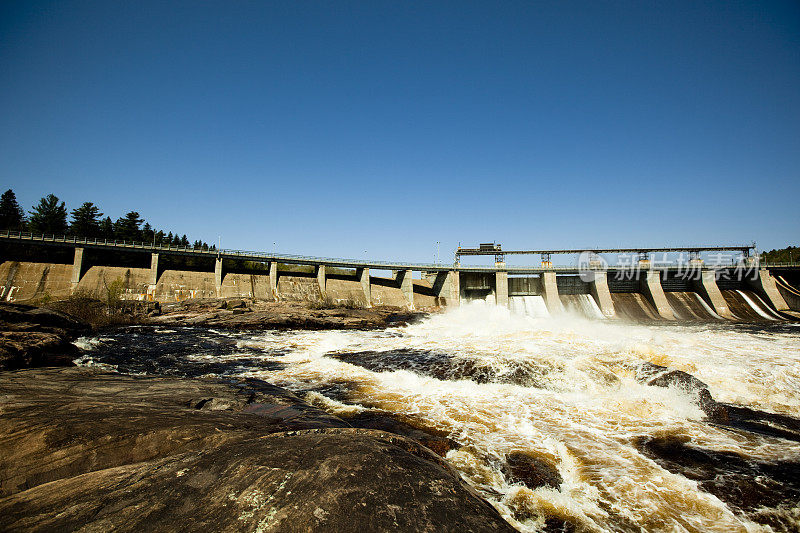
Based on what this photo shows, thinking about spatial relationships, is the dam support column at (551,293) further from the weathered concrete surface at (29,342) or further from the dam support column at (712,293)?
the weathered concrete surface at (29,342)

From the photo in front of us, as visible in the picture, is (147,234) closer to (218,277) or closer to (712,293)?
(218,277)

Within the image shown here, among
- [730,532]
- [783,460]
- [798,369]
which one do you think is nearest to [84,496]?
[730,532]

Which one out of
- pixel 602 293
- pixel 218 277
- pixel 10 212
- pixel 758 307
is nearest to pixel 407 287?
pixel 218 277

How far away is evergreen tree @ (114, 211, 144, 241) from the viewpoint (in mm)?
58500

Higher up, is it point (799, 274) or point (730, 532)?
point (799, 274)

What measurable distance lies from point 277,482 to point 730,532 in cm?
686

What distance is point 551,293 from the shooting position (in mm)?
54250

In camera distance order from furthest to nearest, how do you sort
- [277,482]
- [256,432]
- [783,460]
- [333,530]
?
[783,460] < [256,432] < [277,482] < [333,530]

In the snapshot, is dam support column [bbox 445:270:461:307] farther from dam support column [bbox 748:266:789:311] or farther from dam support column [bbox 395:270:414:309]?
dam support column [bbox 748:266:789:311]

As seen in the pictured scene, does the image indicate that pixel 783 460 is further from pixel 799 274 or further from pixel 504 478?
pixel 799 274

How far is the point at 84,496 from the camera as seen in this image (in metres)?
2.98

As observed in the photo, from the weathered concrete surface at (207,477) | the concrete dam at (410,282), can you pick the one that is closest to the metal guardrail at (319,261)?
the concrete dam at (410,282)

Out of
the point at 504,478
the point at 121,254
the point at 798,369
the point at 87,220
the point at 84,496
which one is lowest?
the point at 504,478

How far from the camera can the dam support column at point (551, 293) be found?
173 ft
